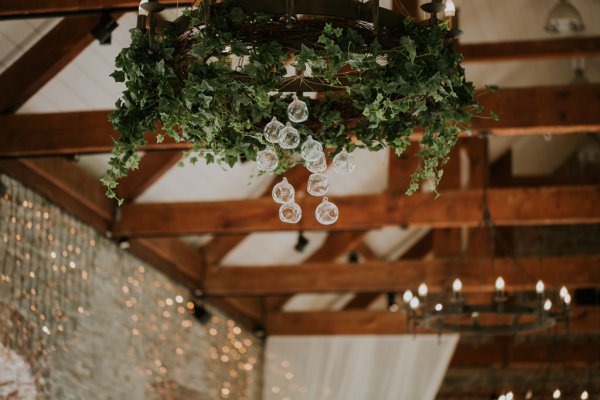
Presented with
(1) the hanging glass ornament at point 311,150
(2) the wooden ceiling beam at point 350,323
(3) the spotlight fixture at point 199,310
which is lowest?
(1) the hanging glass ornament at point 311,150

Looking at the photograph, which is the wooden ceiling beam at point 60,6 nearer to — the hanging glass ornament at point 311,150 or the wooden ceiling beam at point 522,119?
the wooden ceiling beam at point 522,119

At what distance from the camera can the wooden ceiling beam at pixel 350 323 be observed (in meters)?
11.7

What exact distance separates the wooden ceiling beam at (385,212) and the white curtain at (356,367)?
3186mm

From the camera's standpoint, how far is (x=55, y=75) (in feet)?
24.5

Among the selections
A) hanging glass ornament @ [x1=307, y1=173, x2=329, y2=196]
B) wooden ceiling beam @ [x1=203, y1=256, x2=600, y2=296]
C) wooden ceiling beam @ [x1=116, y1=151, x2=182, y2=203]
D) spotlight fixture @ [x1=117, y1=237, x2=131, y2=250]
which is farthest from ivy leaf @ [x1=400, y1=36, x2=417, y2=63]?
wooden ceiling beam @ [x1=203, y1=256, x2=600, y2=296]

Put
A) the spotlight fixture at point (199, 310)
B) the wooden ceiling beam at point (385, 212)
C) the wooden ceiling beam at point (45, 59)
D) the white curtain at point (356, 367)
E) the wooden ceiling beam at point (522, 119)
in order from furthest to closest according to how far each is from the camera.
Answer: the white curtain at point (356, 367) < the spotlight fixture at point (199, 310) < the wooden ceiling beam at point (385, 212) < the wooden ceiling beam at point (45, 59) < the wooden ceiling beam at point (522, 119)

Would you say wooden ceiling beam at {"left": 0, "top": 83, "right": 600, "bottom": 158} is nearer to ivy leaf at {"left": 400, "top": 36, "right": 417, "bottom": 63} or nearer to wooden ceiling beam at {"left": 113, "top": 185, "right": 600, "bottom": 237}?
wooden ceiling beam at {"left": 113, "top": 185, "right": 600, "bottom": 237}

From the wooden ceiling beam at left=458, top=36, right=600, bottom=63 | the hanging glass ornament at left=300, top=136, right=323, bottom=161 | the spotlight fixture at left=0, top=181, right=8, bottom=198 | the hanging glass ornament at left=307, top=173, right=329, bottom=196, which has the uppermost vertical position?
the wooden ceiling beam at left=458, top=36, right=600, bottom=63

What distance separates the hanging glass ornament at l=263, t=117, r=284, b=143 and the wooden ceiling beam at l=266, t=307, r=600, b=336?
26.0 ft

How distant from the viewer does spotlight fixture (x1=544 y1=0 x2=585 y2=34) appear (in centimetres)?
922

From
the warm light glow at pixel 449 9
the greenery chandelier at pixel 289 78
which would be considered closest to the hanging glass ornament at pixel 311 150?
the greenery chandelier at pixel 289 78

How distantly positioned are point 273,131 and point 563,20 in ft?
19.3

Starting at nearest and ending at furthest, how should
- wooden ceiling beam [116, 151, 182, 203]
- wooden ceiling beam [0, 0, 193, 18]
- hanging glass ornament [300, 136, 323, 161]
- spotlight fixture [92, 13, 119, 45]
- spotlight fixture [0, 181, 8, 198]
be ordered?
hanging glass ornament [300, 136, 323, 161], wooden ceiling beam [0, 0, 193, 18], spotlight fixture [92, 13, 119, 45], spotlight fixture [0, 181, 8, 198], wooden ceiling beam [116, 151, 182, 203]

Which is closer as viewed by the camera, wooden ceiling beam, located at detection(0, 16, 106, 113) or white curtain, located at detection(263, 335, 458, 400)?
wooden ceiling beam, located at detection(0, 16, 106, 113)
